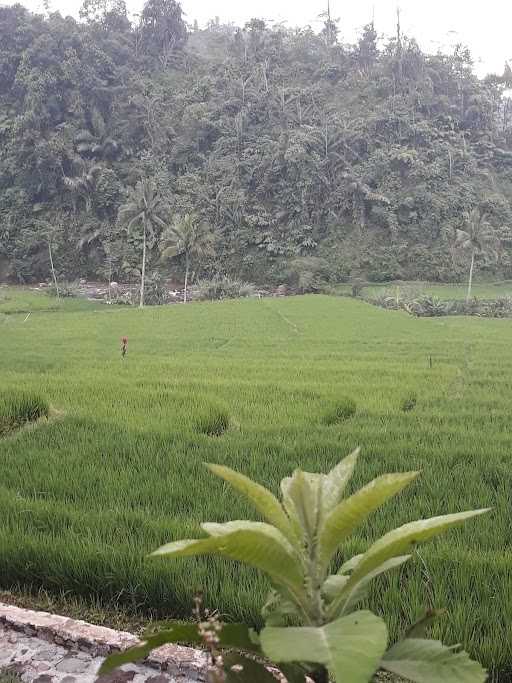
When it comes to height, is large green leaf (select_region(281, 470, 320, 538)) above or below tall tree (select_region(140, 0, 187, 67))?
below

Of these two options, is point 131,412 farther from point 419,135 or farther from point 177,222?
point 419,135

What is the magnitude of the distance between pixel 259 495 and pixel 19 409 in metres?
4.60

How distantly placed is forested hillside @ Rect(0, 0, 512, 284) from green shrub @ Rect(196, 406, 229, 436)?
112ft

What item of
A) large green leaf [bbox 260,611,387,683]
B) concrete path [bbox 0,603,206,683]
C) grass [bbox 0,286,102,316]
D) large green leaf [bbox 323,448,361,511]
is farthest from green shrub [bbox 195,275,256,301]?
large green leaf [bbox 260,611,387,683]

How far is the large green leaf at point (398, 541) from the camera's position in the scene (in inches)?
39.1

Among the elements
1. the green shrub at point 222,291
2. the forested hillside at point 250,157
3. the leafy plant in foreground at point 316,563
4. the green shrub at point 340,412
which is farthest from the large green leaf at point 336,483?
the forested hillside at point 250,157

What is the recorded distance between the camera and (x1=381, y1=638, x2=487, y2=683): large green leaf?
88 centimetres

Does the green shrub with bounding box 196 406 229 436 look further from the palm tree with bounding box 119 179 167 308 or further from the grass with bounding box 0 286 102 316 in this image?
the palm tree with bounding box 119 179 167 308

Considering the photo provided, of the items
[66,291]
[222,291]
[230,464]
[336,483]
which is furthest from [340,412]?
[66,291]

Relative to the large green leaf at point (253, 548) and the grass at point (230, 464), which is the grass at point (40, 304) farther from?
the large green leaf at point (253, 548)

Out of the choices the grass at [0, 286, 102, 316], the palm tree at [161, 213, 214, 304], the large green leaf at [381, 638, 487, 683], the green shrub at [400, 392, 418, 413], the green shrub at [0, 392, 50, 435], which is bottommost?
the grass at [0, 286, 102, 316]

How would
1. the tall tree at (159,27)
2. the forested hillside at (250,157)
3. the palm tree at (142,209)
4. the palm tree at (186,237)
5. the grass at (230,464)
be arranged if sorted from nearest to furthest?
the grass at (230,464) < the palm tree at (142,209) < the palm tree at (186,237) < the forested hillside at (250,157) < the tall tree at (159,27)

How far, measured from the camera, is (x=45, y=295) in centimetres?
3509

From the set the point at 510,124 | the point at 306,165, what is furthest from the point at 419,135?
the point at 510,124
